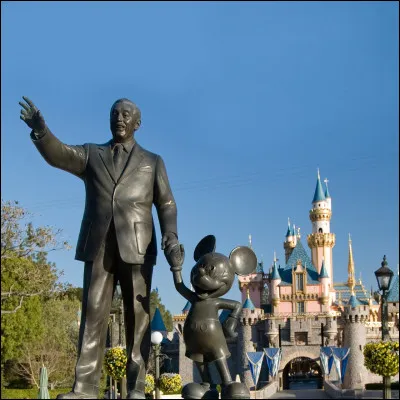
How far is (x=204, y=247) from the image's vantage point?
7.52 metres

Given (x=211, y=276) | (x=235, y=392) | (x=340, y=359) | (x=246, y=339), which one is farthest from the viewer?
(x=246, y=339)

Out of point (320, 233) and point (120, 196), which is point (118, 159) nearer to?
point (120, 196)

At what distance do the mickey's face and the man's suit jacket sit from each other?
0.42 meters

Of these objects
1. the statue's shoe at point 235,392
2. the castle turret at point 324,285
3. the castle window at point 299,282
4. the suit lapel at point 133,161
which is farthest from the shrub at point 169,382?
the castle window at point 299,282

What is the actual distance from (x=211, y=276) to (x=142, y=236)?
78 centimetres

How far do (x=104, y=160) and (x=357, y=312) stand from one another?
4867 centimetres

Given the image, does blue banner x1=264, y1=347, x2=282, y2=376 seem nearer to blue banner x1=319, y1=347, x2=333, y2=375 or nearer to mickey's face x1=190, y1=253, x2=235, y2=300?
blue banner x1=319, y1=347, x2=333, y2=375

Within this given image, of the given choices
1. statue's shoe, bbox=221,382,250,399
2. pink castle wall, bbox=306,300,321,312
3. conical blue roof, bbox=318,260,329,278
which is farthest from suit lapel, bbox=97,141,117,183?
conical blue roof, bbox=318,260,329,278

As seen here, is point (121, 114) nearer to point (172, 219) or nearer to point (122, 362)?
point (172, 219)

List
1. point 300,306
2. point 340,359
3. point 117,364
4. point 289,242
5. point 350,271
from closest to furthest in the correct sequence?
point 117,364 < point 340,359 < point 300,306 < point 289,242 < point 350,271

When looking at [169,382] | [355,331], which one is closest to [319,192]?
[355,331]

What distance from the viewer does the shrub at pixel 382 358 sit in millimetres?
20672

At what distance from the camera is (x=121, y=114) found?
7.02 m

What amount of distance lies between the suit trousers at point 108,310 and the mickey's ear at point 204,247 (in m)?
0.77
